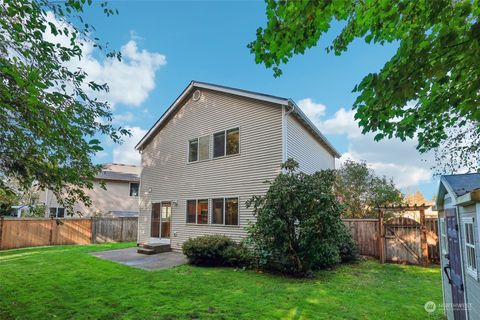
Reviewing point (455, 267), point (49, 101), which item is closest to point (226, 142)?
point (49, 101)

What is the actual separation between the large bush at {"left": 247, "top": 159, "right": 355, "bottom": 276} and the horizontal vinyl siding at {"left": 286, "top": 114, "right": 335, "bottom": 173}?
98.0 inches

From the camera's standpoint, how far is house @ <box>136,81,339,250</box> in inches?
430

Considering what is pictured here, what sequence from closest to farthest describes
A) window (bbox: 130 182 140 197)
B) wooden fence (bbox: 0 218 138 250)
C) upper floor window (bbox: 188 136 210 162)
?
upper floor window (bbox: 188 136 210 162)
wooden fence (bbox: 0 218 138 250)
window (bbox: 130 182 140 197)

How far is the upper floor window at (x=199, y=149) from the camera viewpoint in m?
13.1

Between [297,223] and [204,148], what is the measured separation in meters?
6.21

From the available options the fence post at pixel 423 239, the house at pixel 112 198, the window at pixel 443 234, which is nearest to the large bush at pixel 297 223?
the window at pixel 443 234

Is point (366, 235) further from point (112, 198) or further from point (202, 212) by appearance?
point (112, 198)

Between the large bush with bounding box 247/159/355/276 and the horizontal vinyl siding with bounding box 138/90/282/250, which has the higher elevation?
the horizontal vinyl siding with bounding box 138/90/282/250

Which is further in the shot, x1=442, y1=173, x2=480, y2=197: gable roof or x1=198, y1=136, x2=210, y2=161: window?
x1=198, y1=136, x2=210, y2=161: window

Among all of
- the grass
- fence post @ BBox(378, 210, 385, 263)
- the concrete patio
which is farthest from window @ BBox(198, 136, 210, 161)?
fence post @ BBox(378, 210, 385, 263)

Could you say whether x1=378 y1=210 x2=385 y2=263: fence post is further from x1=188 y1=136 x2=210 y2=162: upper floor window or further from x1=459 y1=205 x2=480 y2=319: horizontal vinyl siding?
x1=188 y1=136 x2=210 y2=162: upper floor window

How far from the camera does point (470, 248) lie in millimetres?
3689

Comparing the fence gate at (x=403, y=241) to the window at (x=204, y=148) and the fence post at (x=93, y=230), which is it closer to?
the window at (x=204, y=148)

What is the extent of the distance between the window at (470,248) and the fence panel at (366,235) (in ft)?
25.9
